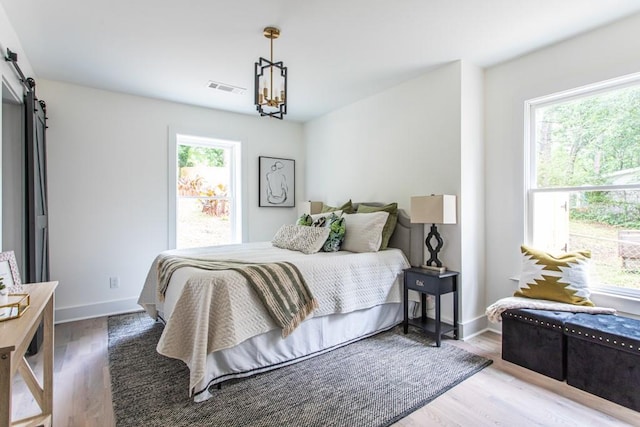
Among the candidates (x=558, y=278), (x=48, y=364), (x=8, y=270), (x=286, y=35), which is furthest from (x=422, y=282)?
(x=8, y=270)

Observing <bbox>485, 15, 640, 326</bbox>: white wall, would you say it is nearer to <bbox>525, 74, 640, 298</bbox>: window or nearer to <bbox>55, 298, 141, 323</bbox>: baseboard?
<bbox>525, 74, 640, 298</bbox>: window

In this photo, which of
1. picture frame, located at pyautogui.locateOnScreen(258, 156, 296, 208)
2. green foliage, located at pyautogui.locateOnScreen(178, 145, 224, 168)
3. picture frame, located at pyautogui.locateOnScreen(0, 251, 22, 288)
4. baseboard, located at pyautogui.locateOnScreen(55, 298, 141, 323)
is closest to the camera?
picture frame, located at pyautogui.locateOnScreen(0, 251, 22, 288)

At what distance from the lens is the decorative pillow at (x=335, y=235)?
10.7 ft

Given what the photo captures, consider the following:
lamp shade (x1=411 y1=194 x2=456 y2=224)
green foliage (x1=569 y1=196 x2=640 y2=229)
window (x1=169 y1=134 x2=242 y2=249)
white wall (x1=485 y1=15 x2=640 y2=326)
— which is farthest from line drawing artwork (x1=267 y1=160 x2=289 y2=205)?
green foliage (x1=569 y1=196 x2=640 y2=229)

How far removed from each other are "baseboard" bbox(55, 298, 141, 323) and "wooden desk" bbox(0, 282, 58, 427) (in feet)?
6.35

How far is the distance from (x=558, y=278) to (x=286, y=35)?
2.77 metres

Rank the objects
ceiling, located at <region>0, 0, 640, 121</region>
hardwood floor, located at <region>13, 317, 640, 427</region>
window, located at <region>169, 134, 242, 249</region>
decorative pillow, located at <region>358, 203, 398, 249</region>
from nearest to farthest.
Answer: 1. hardwood floor, located at <region>13, 317, 640, 427</region>
2. ceiling, located at <region>0, 0, 640, 121</region>
3. decorative pillow, located at <region>358, 203, 398, 249</region>
4. window, located at <region>169, 134, 242, 249</region>

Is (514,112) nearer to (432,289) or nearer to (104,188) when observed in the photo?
(432,289)

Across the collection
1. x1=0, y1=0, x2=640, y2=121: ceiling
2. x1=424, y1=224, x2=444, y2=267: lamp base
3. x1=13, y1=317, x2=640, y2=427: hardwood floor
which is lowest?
x1=13, y1=317, x2=640, y2=427: hardwood floor

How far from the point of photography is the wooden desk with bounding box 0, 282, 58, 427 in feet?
3.41

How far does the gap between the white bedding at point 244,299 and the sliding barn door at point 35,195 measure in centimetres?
88

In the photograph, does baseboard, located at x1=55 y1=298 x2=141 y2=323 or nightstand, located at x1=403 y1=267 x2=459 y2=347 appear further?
baseboard, located at x1=55 y1=298 x2=141 y2=323

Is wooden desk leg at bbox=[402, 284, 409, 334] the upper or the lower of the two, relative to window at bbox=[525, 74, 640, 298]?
lower

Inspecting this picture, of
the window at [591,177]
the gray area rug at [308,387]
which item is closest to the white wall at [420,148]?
the window at [591,177]
